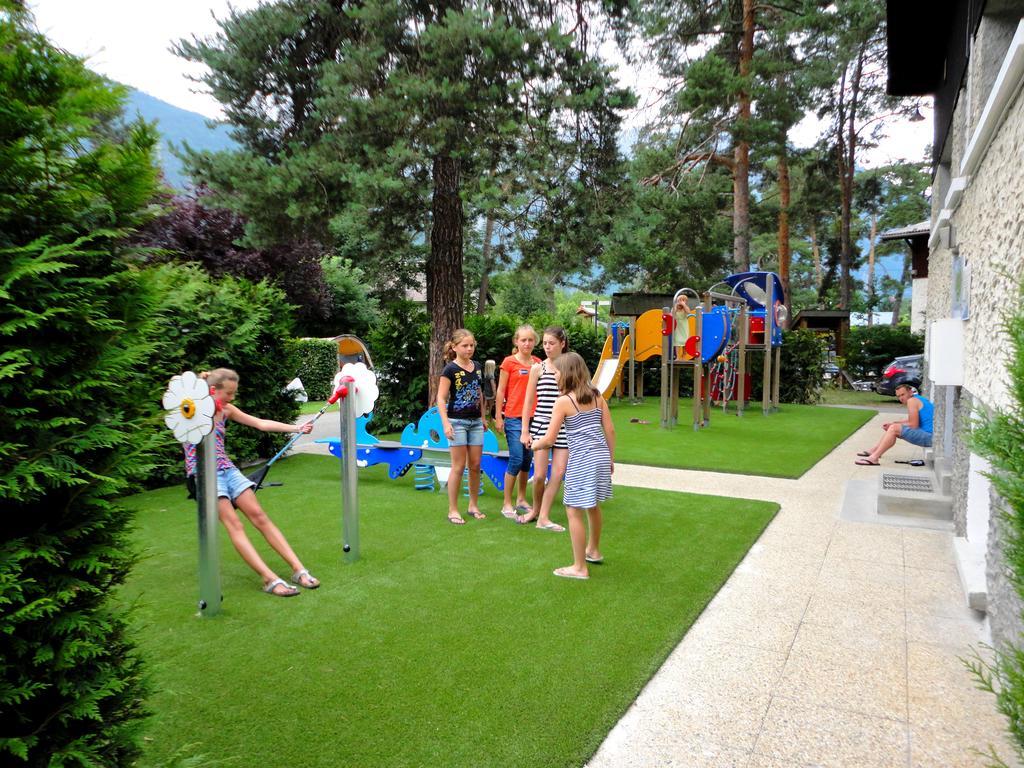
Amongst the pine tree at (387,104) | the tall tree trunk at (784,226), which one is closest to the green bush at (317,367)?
the pine tree at (387,104)

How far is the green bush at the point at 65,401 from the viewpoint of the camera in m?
1.79

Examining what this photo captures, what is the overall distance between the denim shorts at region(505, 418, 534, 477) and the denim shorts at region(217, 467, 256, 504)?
2676mm

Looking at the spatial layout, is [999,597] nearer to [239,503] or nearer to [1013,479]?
[1013,479]

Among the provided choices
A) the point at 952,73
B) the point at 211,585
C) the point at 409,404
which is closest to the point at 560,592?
the point at 211,585

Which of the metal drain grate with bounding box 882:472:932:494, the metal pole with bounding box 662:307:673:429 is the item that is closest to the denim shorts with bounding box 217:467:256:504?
the metal drain grate with bounding box 882:472:932:494

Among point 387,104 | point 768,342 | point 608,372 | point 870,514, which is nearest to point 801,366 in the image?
point 768,342

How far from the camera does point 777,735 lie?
3.12 m

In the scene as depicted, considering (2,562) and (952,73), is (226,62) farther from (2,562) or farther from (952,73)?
(2,562)

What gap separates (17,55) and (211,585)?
10.9ft

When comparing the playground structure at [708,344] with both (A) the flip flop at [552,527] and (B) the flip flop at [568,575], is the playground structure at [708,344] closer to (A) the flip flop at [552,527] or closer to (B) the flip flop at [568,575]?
(A) the flip flop at [552,527]

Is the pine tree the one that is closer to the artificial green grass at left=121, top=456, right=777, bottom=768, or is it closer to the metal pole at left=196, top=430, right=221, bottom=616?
the artificial green grass at left=121, top=456, right=777, bottom=768

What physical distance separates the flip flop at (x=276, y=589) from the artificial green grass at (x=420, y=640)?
7 centimetres

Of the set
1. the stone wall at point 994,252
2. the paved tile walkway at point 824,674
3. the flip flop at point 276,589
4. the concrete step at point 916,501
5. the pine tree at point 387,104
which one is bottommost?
the paved tile walkway at point 824,674

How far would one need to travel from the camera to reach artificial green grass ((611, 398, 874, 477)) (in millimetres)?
10195
